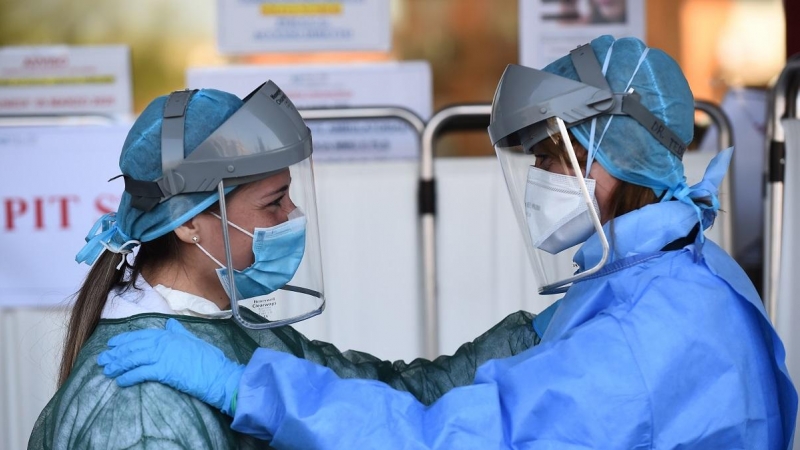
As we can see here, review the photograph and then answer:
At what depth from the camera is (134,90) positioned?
15.9 ft

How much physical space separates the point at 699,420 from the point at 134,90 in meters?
3.69

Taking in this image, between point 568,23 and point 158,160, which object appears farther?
point 568,23

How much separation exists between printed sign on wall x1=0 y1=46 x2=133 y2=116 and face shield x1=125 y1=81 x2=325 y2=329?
290 centimetres

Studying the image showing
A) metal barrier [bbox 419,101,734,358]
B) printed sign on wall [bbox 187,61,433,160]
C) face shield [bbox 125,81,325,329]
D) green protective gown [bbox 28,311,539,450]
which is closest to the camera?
green protective gown [bbox 28,311,539,450]

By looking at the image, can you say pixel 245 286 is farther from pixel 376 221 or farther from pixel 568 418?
pixel 376 221

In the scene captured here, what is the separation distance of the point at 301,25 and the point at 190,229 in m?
2.80

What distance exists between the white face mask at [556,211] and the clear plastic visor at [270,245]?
48 cm

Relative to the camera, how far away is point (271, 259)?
2.06m

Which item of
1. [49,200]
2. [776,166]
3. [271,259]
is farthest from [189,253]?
[776,166]

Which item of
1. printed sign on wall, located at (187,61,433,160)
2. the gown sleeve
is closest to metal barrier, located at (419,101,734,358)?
printed sign on wall, located at (187,61,433,160)

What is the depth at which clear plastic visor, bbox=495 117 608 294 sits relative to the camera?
77.3 inches

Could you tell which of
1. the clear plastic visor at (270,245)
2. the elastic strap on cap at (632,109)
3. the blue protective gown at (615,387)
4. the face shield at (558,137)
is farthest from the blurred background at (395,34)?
the blue protective gown at (615,387)

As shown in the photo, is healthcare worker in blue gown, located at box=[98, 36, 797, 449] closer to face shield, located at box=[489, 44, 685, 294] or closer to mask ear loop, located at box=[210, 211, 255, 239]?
face shield, located at box=[489, 44, 685, 294]

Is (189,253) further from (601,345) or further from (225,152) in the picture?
(601,345)
